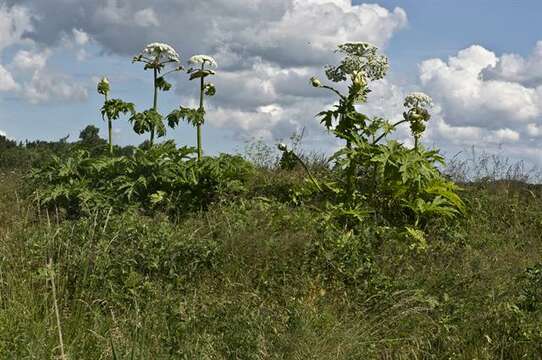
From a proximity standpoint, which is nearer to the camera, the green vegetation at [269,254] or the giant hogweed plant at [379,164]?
the green vegetation at [269,254]

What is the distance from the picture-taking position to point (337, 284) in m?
6.49

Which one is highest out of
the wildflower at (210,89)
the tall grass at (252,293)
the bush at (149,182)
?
the wildflower at (210,89)

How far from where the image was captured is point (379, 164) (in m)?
8.58

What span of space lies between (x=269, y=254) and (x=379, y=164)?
2250 mm

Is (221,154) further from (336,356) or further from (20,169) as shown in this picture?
(336,356)

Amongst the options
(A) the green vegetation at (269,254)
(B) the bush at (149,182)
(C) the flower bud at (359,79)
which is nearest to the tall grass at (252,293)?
(A) the green vegetation at (269,254)

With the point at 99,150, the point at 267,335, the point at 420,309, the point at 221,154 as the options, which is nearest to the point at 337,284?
the point at 420,309

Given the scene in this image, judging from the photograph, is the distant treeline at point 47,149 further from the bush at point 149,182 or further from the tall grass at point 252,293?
the tall grass at point 252,293

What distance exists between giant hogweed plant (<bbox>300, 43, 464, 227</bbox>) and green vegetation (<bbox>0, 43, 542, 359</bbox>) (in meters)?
0.02

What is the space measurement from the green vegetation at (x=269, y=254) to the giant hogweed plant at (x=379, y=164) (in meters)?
0.02

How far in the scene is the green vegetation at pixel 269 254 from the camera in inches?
214

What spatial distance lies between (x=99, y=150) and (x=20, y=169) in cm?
173

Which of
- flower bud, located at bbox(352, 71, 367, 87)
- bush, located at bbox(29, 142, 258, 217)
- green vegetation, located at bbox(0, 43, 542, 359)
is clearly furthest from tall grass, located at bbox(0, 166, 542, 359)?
flower bud, located at bbox(352, 71, 367, 87)

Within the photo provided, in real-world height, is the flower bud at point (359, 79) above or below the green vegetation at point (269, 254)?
above
